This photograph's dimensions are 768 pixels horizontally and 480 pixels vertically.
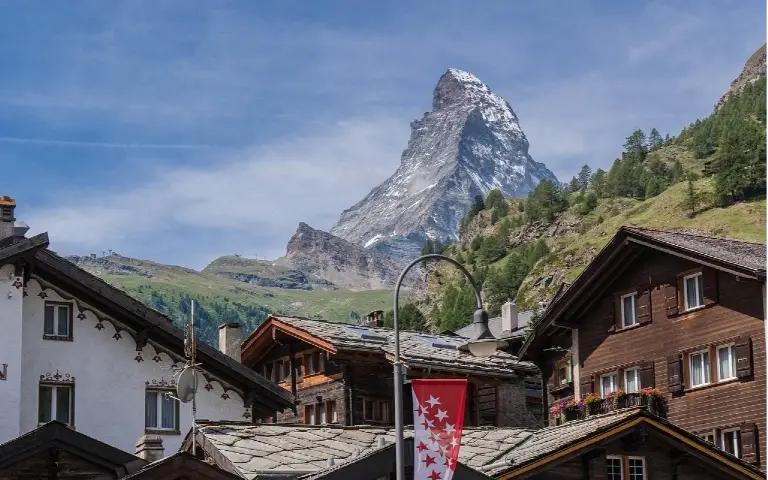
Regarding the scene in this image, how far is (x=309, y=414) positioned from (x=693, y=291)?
1478cm

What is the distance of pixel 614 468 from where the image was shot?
33281 mm

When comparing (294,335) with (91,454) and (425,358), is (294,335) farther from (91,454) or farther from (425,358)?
(91,454)

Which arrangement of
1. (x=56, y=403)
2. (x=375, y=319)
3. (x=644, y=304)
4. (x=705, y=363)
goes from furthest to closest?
(x=375, y=319) → (x=644, y=304) → (x=705, y=363) → (x=56, y=403)

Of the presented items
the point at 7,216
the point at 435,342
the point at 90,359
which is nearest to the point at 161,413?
the point at 90,359

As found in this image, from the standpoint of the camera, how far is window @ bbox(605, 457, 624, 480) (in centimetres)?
3297

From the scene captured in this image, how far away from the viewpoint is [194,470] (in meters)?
26.7

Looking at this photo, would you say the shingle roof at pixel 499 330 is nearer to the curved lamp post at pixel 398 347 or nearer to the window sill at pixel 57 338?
the window sill at pixel 57 338

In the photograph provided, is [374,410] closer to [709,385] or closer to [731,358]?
[709,385]

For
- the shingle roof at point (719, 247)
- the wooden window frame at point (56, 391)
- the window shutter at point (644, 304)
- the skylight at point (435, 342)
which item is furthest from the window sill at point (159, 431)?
the shingle roof at point (719, 247)

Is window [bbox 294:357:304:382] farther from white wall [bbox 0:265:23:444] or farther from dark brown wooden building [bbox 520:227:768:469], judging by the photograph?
white wall [bbox 0:265:23:444]

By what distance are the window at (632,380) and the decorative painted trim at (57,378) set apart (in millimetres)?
19829

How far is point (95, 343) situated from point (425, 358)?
12.8 meters

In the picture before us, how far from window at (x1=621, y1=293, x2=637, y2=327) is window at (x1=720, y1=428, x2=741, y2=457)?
5.75m

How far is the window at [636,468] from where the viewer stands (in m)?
33.0
